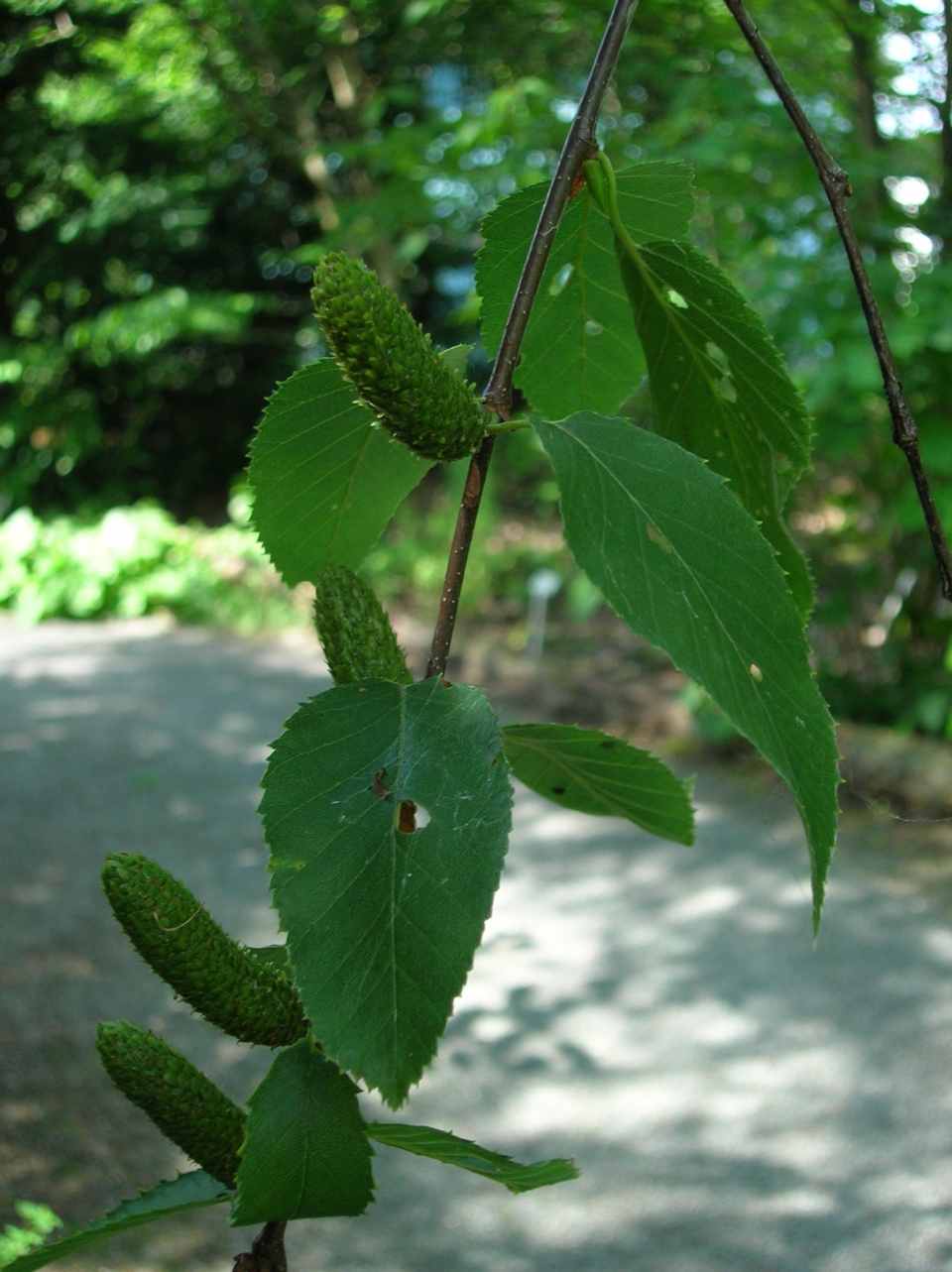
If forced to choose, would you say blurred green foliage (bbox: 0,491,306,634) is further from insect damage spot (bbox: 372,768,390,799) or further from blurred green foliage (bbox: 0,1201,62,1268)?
insect damage spot (bbox: 372,768,390,799)

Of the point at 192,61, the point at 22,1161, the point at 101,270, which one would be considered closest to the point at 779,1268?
the point at 22,1161

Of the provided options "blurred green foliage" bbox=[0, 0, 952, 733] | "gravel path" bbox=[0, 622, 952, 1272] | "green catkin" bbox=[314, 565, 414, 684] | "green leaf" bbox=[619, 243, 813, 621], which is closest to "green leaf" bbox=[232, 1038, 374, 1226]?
"green catkin" bbox=[314, 565, 414, 684]

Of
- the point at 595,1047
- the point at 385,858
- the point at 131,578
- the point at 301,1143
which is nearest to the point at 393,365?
the point at 385,858

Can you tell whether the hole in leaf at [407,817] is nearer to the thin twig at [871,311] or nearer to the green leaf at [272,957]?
the green leaf at [272,957]

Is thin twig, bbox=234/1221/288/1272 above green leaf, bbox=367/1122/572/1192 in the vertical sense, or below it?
below

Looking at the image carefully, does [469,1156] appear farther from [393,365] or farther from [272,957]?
[393,365]

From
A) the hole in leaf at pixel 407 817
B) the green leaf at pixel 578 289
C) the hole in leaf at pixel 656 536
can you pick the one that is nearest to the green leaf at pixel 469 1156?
the hole in leaf at pixel 407 817
